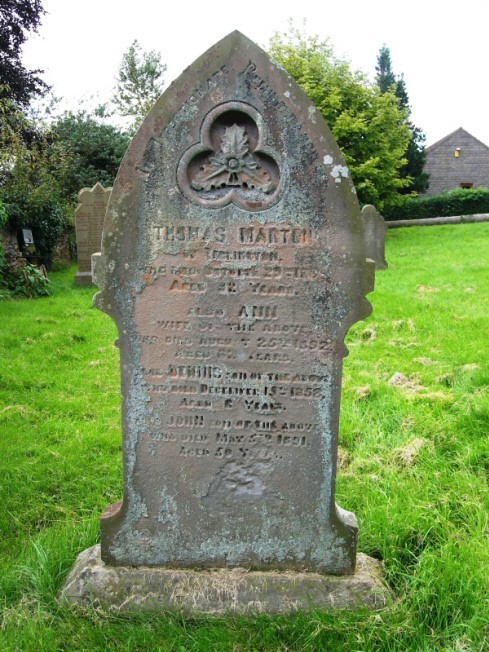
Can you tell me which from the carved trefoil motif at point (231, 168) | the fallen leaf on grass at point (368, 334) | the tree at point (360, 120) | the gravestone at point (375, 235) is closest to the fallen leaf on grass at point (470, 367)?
the fallen leaf on grass at point (368, 334)

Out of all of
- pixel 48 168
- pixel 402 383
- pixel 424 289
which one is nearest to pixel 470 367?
pixel 402 383

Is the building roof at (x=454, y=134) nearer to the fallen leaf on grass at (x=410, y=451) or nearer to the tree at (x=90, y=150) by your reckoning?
the tree at (x=90, y=150)

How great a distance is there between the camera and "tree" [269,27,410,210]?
73.9 ft

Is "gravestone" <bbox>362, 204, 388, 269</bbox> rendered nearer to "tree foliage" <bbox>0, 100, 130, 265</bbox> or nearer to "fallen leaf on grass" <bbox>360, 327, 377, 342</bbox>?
"fallen leaf on grass" <bbox>360, 327, 377, 342</bbox>

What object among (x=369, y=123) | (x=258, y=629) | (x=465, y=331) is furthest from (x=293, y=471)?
(x=369, y=123)

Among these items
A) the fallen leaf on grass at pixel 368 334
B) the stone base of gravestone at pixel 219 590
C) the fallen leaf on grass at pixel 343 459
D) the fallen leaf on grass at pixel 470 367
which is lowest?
the stone base of gravestone at pixel 219 590

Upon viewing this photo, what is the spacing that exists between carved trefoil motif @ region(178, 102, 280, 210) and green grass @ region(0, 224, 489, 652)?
2055 mm

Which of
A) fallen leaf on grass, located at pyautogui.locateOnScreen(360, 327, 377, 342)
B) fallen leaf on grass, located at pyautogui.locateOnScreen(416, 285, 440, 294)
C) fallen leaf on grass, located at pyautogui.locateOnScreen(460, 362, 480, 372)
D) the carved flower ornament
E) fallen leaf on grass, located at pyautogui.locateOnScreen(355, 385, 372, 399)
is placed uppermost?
the carved flower ornament

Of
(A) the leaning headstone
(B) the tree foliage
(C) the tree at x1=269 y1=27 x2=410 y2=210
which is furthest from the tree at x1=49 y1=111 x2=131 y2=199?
(A) the leaning headstone

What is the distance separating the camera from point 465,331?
23.7ft

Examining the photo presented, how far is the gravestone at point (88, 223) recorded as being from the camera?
13.3 m

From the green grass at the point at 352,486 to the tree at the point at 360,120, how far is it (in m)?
16.2

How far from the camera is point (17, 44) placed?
20.4m

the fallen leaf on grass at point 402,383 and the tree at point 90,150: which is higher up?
the tree at point 90,150
